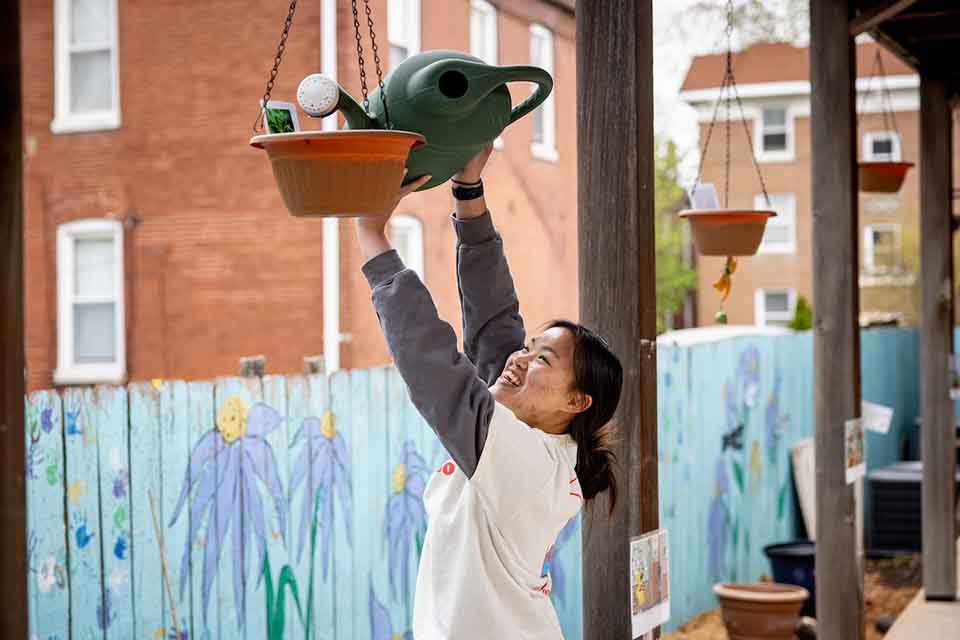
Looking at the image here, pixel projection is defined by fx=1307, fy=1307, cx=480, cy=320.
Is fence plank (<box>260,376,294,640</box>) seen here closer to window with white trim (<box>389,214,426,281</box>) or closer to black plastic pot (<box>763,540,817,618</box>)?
black plastic pot (<box>763,540,817,618</box>)

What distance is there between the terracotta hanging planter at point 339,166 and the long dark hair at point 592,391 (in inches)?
21.0

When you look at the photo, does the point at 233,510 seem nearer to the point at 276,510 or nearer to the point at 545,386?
the point at 276,510

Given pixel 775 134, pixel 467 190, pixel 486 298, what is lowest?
pixel 486 298

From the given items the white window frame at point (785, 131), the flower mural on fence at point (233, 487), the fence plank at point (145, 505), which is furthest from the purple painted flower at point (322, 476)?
the white window frame at point (785, 131)

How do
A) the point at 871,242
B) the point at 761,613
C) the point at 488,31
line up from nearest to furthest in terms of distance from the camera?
the point at 761,613 → the point at 488,31 → the point at 871,242

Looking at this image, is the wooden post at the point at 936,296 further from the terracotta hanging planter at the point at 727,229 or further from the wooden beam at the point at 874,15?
the terracotta hanging planter at the point at 727,229

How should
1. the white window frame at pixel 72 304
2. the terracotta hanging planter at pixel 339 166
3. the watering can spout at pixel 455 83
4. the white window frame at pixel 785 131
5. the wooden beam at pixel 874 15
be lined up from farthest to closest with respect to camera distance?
the white window frame at pixel 785 131, the white window frame at pixel 72 304, the wooden beam at pixel 874 15, the watering can spout at pixel 455 83, the terracotta hanging planter at pixel 339 166

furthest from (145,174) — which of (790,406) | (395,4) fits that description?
(790,406)

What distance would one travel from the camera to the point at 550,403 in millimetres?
2451

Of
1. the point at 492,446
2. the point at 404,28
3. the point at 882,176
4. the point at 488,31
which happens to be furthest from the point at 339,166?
the point at 488,31

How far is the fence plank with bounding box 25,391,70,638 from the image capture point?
3.56m

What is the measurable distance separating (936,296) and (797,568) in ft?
5.70

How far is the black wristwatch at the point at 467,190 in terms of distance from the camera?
8.56 feet

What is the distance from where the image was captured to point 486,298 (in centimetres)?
275
